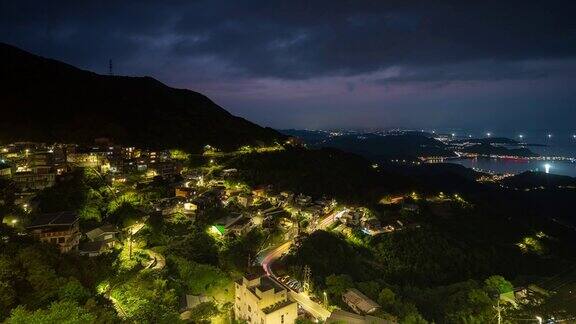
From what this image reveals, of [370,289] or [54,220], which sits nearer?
[54,220]

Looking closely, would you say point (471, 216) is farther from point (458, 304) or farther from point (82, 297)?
point (82, 297)

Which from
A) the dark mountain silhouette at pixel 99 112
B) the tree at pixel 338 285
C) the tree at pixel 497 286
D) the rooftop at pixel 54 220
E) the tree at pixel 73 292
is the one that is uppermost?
the dark mountain silhouette at pixel 99 112

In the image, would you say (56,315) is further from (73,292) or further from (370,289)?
(370,289)

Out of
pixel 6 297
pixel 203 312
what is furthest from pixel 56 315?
pixel 203 312

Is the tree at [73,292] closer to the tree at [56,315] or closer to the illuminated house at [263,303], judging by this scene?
the tree at [56,315]

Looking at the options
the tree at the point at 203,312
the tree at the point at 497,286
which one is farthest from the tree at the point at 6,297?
the tree at the point at 497,286
